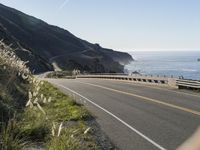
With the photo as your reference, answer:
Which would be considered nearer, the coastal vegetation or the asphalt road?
the coastal vegetation

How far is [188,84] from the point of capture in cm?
3183

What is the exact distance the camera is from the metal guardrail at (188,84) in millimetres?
30484

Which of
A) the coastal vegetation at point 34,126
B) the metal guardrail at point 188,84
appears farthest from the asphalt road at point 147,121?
the metal guardrail at point 188,84

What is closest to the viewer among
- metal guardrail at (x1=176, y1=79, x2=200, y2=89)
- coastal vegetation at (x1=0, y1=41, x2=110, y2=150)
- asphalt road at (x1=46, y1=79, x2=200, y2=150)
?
coastal vegetation at (x1=0, y1=41, x2=110, y2=150)

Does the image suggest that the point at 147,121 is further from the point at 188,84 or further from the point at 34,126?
the point at 188,84

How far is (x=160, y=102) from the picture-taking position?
22531mm

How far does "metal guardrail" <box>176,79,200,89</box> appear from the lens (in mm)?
30484

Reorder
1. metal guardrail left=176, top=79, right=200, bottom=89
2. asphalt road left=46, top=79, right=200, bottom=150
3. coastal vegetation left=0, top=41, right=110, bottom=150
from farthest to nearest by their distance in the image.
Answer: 1. metal guardrail left=176, top=79, right=200, bottom=89
2. asphalt road left=46, top=79, right=200, bottom=150
3. coastal vegetation left=0, top=41, right=110, bottom=150

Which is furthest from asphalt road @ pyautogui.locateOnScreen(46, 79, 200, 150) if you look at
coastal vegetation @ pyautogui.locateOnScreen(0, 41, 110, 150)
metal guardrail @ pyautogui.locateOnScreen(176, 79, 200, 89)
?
metal guardrail @ pyautogui.locateOnScreen(176, 79, 200, 89)

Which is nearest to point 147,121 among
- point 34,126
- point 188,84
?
point 34,126

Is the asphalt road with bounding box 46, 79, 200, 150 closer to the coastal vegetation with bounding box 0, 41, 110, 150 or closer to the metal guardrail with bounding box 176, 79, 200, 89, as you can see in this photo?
the coastal vegetation with bounding box 0, 41, 110, 150

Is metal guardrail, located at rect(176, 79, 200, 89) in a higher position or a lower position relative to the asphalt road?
higher

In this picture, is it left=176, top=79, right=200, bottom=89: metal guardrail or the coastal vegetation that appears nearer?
the coastal vegetation

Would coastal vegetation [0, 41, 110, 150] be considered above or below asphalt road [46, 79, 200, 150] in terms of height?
above
